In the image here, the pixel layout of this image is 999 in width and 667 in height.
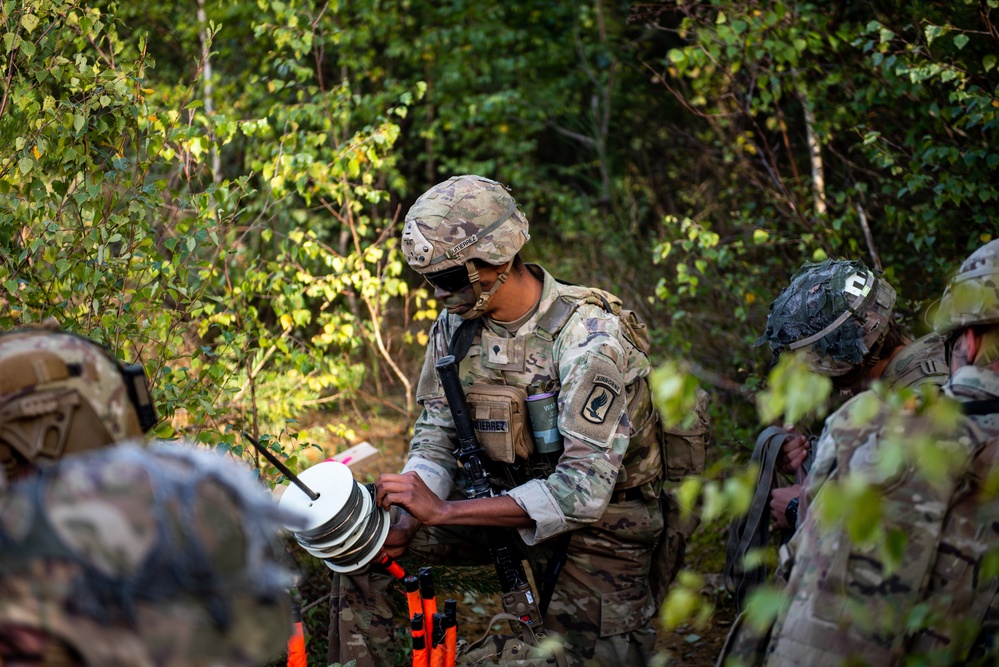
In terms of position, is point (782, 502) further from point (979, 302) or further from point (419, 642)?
point (979, 302)

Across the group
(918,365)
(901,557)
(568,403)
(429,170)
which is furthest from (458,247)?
(429,170)

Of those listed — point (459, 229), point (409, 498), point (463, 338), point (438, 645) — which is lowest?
point (438, 645)

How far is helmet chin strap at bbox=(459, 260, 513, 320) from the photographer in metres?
3.75

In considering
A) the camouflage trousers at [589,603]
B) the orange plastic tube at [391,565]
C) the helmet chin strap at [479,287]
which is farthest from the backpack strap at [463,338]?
the orange plastic tube at [391,565]

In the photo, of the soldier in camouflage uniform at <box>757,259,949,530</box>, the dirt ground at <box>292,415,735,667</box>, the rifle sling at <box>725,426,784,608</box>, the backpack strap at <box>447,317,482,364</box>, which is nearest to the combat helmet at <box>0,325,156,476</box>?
the backpack strap at <box>447,317,482,364</box>

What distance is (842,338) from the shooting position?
3.42m

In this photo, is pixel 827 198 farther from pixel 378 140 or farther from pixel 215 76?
pixel 215 76

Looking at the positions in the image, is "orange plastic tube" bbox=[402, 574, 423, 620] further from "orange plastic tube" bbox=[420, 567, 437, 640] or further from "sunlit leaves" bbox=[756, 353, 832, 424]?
"sunlit leaves" bbox=[756, 353, 832, 424]

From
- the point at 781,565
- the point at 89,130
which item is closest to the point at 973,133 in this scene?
the point at 781,565

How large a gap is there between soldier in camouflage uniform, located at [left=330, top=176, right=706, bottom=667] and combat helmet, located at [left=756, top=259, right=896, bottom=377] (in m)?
0.60

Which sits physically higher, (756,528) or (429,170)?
(429,170)

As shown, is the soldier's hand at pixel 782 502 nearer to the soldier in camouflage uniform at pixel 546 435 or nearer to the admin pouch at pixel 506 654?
the soldier in camouflage uniform at pixel 546 435

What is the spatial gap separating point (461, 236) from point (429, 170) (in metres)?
6.90

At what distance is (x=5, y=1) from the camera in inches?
143
